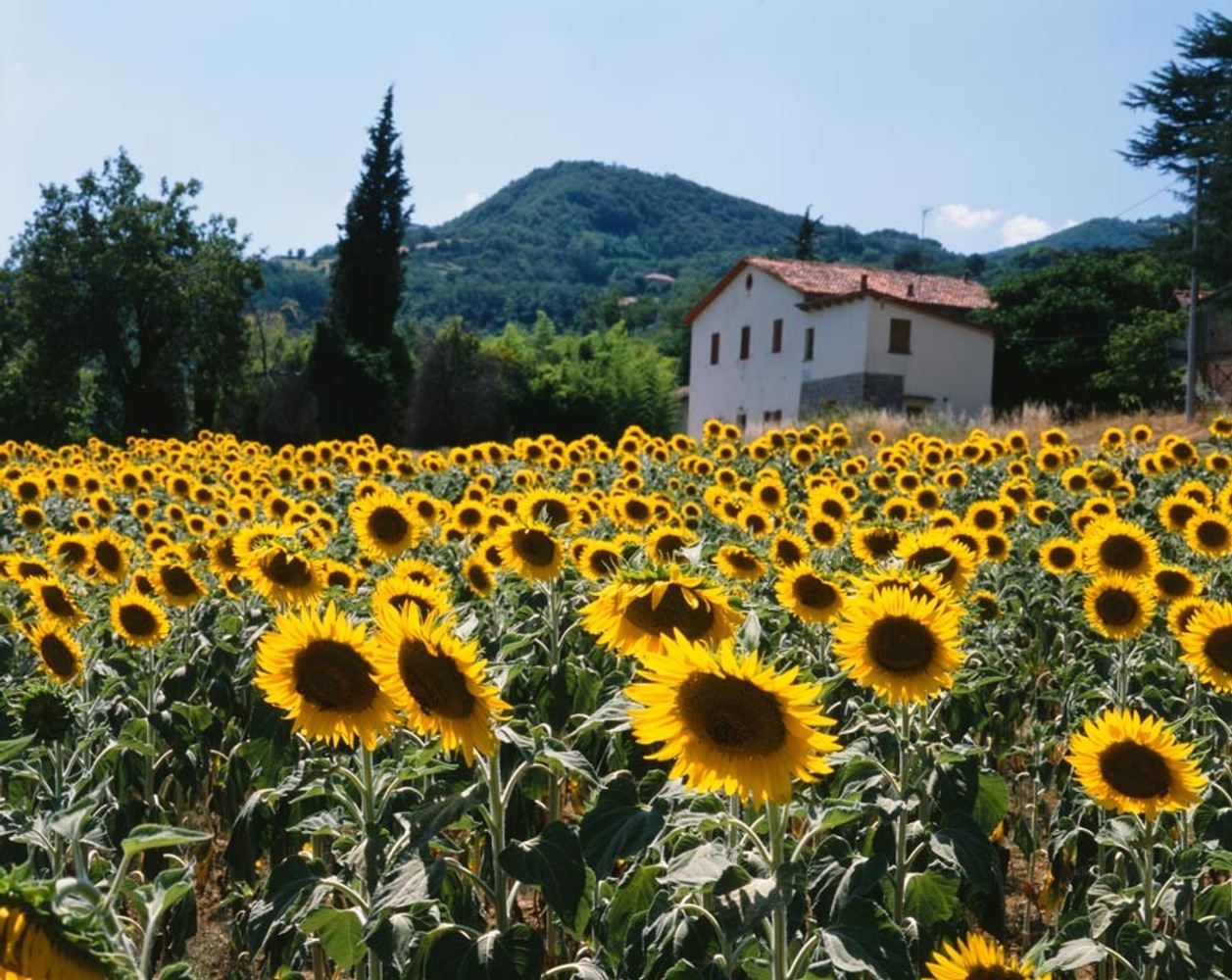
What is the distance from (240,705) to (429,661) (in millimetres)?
2794

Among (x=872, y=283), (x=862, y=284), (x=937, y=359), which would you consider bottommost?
(x=937, y=359)

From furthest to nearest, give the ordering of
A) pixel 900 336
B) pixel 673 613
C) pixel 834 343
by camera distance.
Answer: pixel 834 343
pixel 900 336
pixel 673 613

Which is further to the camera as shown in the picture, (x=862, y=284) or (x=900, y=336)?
(x=900, y=336)

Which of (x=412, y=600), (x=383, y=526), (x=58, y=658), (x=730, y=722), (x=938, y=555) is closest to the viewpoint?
(x=730, y=722)

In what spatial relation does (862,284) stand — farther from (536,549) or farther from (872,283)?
(536,549)

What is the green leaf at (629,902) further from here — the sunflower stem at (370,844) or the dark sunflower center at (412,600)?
the dark sunflower center at (412,600)

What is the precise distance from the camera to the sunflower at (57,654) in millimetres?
3912

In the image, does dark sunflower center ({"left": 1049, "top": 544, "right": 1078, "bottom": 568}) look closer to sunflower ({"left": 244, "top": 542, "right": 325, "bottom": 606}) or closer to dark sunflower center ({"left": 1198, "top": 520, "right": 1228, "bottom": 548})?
dark sunflower center ({"left": 1198, "top": 520, "right": 1228, "bottom": 548})

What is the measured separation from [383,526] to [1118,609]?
3034 millimetres

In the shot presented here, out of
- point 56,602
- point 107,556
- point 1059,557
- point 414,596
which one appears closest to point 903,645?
point 414,596

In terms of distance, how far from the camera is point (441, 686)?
2.36 meters

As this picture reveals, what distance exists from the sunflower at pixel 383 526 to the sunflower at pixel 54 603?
1.31m

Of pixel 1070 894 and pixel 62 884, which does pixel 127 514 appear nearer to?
pixel 1070 894

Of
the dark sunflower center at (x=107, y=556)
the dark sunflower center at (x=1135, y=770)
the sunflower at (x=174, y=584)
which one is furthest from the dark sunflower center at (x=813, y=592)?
the dark sunflower center at (x=107, y=556)
